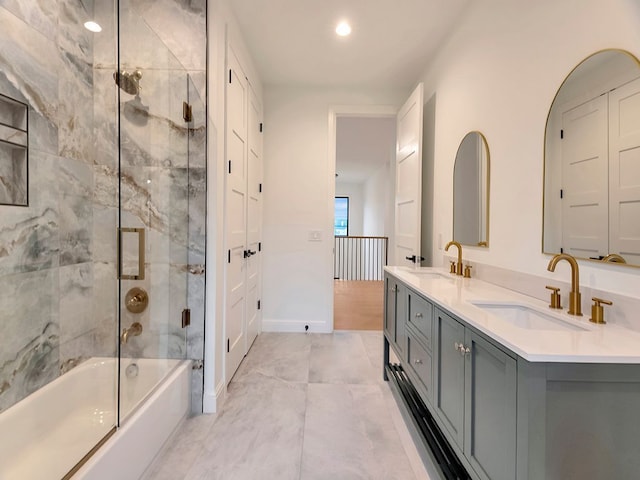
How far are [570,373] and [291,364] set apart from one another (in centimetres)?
217

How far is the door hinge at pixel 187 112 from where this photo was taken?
6.34 feet

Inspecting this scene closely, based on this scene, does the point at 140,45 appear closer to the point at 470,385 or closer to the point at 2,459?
the point at 2,459

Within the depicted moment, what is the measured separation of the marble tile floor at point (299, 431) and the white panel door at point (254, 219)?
483 mm

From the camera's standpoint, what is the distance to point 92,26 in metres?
1.91

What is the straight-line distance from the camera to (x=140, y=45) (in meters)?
1.84

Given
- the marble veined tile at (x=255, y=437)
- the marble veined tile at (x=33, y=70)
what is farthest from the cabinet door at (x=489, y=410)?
the marble veined tile at (x=33, y=70)

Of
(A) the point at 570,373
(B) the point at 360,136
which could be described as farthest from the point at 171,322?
(B) the point at 360,136

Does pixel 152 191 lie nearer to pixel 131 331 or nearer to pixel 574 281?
pixel 131 331

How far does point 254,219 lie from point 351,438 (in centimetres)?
203

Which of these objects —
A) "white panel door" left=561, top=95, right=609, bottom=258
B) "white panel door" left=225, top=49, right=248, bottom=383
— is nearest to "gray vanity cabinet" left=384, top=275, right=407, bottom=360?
"white panel door" left=561, top=95, right=609, bottom=258

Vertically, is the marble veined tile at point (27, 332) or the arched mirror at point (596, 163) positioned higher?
the arched mirror at point (596, 163)

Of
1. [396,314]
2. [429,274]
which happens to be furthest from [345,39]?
[396,314]

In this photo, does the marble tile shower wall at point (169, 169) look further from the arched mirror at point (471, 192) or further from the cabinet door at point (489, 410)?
the arched mirror at point (471, 192)

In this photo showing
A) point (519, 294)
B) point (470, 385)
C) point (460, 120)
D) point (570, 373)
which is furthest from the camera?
point (460, 120)
